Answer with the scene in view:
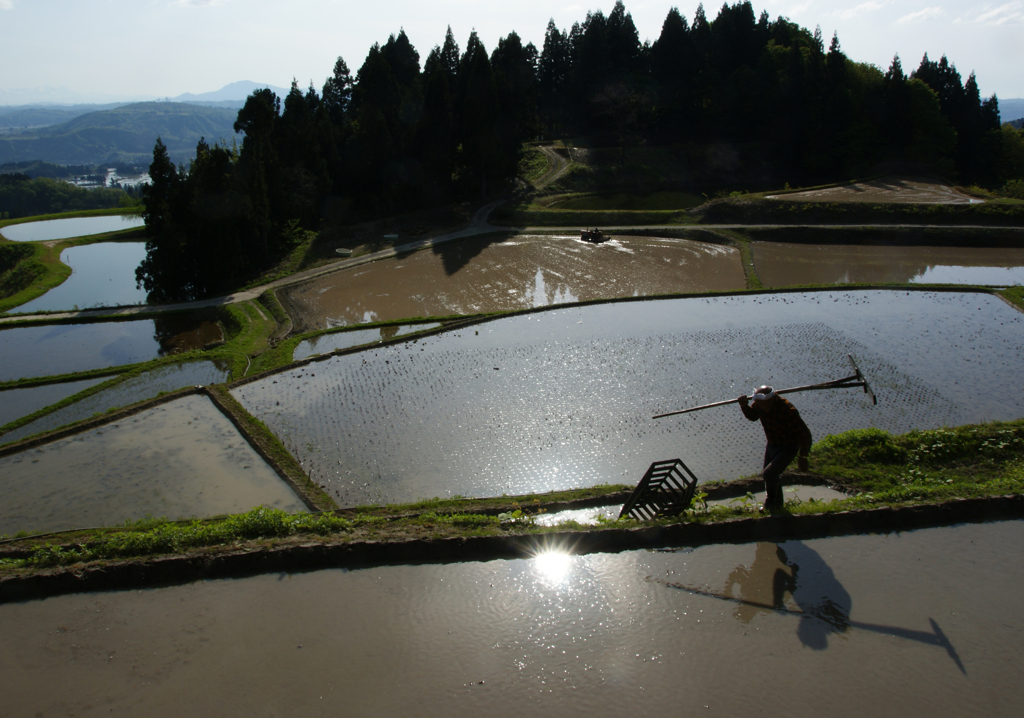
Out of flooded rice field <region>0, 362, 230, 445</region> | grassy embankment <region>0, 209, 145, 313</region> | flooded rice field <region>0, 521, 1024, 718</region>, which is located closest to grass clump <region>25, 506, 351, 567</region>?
flooded rice field <region>0, 521, 1024, 718</region>

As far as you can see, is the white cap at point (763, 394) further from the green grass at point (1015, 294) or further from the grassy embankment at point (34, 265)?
the grassy embankment at point (34, 265)

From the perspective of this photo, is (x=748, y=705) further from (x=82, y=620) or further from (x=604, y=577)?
(x=82, y=620)

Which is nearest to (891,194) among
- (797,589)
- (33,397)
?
(797,589)

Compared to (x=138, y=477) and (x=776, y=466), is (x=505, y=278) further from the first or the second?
(x=776, y=466)

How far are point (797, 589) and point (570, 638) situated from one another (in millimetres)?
2401

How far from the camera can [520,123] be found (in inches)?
1452

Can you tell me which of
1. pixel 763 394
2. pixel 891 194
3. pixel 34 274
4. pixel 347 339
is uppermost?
pixel 891 194

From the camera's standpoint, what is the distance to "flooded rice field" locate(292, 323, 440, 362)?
16375 millimetres

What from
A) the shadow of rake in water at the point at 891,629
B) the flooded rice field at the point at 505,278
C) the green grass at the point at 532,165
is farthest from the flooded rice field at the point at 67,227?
the shadow of rake in water at the point at 891,629

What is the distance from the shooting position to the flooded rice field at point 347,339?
16.4 meters

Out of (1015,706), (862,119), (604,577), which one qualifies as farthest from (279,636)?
(862,119)

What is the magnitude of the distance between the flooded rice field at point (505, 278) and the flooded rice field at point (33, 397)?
6.06 m

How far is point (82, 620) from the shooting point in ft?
19.7

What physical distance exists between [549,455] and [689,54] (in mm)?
42868
